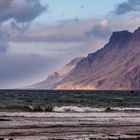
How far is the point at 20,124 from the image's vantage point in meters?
43.6

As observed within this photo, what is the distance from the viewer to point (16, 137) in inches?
1328

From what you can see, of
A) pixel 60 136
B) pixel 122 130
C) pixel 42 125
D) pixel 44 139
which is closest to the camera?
pixel 44 139

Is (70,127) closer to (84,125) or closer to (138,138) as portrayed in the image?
(84,125)

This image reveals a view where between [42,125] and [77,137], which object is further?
[42,125]

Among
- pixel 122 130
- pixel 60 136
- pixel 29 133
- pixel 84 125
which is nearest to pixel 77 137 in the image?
pixel 60 136

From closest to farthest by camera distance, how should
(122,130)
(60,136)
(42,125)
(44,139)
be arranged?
(44,139) < (60,136) < (122,130) < (42,125)

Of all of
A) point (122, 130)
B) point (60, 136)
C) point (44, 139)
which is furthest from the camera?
point (122, 130)

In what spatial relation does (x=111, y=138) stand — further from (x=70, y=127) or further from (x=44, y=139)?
(x=70, y=127)

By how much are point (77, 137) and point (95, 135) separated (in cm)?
207

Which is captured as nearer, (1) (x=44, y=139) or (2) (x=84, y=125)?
(1) (x=44, y=139)

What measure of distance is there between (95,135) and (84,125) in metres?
8.21

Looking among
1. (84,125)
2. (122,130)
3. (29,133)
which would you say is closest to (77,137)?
(29,133)

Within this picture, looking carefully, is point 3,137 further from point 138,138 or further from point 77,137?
point 138,138

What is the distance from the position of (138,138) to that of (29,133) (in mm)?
7719
